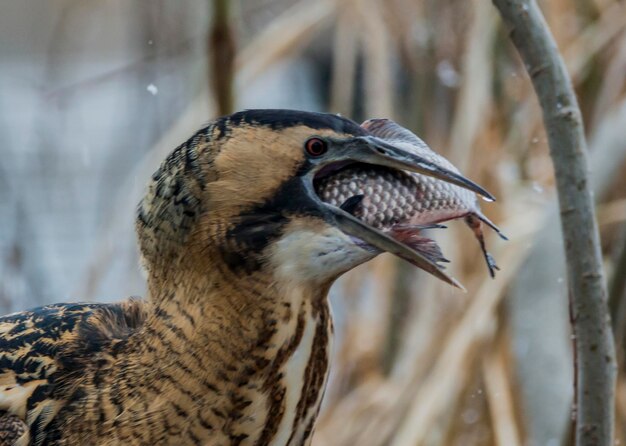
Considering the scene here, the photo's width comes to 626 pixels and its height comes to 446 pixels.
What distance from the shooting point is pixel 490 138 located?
144 inches

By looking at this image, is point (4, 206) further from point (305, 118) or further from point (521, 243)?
point (305, 118)

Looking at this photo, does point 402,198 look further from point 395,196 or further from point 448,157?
point 448,157

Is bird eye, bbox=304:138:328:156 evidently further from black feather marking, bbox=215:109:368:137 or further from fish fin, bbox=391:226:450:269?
fish fin, bbox=391:226:450:269

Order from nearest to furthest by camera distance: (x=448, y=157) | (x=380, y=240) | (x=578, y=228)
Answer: (x=380, y=240) < (x=578, y=228) < (x=448, y=157)

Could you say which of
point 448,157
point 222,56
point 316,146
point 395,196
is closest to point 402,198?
point 395,196

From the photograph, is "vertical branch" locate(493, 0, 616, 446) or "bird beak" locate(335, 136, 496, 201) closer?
"bird beak" locate(335, 136, 496, 201)

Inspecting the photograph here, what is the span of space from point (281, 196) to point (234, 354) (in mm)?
224

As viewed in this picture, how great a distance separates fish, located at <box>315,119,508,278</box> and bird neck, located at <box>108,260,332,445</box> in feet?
0.38

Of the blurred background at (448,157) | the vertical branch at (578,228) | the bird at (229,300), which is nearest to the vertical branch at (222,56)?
the blurred background at (448,157)

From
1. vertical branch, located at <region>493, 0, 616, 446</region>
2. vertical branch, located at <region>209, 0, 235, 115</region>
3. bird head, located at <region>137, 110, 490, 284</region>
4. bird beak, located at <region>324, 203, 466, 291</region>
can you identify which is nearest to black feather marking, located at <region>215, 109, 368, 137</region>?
bird head, located at <region>137, 110, 490, 284</region>

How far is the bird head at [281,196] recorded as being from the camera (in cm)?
149

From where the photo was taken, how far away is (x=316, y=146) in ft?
5.03

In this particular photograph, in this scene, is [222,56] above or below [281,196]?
above

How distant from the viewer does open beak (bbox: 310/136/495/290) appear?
4.84 ft
